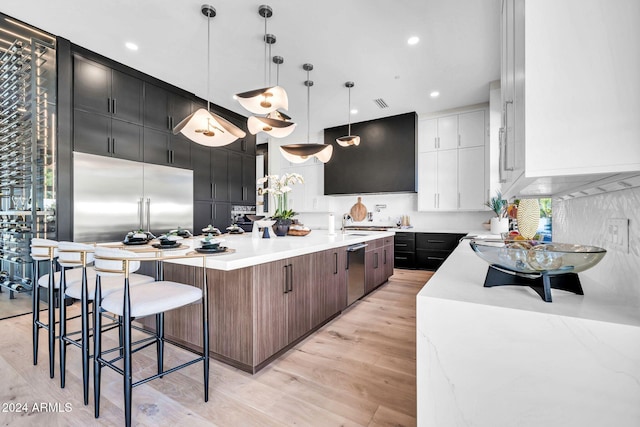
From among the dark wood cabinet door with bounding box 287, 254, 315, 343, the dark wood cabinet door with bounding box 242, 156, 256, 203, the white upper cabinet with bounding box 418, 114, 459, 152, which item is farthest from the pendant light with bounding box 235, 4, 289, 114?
the white upper cabinet with bounding box 418, 114, 459, 152

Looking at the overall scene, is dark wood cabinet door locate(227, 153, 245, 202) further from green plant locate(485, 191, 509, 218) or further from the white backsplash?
green plant locate(485, 191, 509, 218)

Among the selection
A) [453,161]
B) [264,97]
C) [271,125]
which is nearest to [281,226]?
[271,125]

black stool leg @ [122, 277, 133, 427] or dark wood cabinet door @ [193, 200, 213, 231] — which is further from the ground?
dark wood cabinet door @ [193, 200, 213, 231]

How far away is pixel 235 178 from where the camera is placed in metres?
5.16

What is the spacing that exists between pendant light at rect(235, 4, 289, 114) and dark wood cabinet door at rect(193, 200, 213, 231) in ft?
8.17

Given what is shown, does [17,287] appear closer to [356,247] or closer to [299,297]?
[299,297]

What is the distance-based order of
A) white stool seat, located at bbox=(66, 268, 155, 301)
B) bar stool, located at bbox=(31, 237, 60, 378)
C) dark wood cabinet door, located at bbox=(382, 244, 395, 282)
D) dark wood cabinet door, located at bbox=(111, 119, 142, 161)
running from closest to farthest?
white stool seat, located at bbox=(66, 268, 155, 301) → bar stool, located at bbox=(31, 237, 60, 378) → dark wood cabinet door, located at bbox=(111, 119, 142, 161) → dark wood cabinet door, located at bbox=(382, 244, 395, 282)

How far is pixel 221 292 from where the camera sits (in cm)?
188

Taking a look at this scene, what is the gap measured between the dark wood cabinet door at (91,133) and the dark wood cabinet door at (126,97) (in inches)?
7.9

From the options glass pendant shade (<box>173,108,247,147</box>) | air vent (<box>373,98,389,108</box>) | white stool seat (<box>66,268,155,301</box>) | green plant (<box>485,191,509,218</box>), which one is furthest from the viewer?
air vent (<box>373,98,389,108</box>)

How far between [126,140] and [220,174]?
1517 mm

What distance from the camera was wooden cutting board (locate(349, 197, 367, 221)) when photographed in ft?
20.2

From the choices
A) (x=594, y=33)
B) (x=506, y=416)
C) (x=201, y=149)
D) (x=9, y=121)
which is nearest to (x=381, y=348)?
(x=506, y=416)

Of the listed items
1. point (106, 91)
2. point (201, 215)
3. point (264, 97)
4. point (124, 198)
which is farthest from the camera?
point (201, 215)
